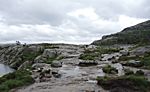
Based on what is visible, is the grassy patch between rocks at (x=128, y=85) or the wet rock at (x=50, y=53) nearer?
the grassy patch between rocks at (x=128, y=85)

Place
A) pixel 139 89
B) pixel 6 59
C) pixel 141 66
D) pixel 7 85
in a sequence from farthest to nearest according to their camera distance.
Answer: pixel 6 59 → pixel 141 66 → pixel 7 85 → pixel 139 89

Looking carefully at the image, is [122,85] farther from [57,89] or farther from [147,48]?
[147,48]

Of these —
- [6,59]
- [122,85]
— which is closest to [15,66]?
[6,59]

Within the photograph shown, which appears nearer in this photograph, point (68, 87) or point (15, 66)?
point (68, 87)

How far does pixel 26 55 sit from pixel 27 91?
91421 millimetres

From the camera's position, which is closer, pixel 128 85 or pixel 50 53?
pixel 128 85

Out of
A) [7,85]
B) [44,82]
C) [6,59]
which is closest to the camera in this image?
[7,85]

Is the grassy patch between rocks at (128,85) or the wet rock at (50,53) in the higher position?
the wet rock at (50,53)

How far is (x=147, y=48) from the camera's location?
86938 mm

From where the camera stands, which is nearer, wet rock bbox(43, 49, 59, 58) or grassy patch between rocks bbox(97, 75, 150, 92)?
grassy patch between rocks bbox(97, 75, 150, 92)

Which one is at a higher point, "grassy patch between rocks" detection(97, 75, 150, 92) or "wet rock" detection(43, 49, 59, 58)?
"wet rock" detection(43, 49, 59, 58)

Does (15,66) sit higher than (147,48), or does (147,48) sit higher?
(147,48)

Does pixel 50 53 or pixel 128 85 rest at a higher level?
pixel 50 53

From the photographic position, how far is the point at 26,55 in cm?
13000
